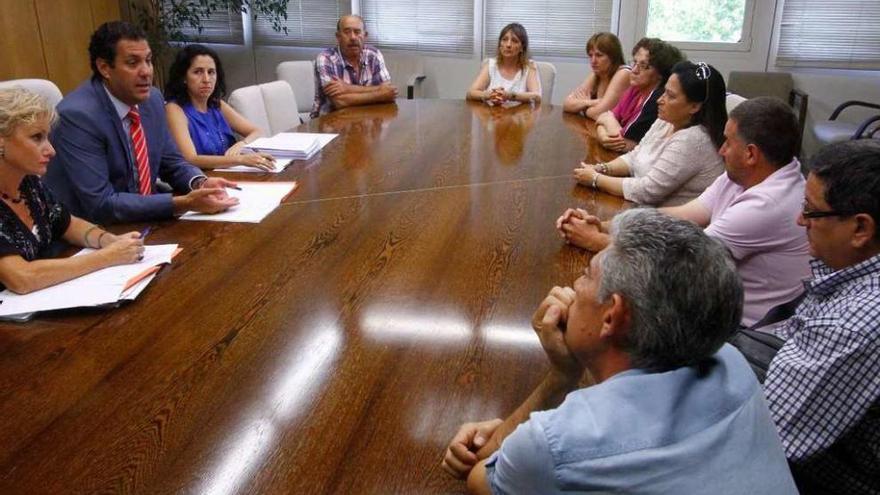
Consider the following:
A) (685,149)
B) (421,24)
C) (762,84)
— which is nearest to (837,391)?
(685,149)

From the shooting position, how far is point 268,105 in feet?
11.7

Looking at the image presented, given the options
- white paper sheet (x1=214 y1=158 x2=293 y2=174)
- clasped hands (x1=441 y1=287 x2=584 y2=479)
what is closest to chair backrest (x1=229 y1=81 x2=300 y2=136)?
white paper sheet (x1=214 y1=158 x2=293 y2=174)

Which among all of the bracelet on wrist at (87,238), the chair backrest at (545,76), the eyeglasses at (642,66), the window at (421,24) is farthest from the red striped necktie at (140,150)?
the window at (421,24)

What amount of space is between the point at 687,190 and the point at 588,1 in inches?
127

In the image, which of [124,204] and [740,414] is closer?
[740,414]

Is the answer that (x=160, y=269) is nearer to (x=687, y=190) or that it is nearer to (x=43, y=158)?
(x=43, y=158)

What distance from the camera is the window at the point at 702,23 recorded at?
4.82 metres

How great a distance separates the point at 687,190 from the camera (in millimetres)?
2273

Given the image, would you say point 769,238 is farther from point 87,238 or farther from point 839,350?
point 87,238

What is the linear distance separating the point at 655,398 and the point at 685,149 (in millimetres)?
1609

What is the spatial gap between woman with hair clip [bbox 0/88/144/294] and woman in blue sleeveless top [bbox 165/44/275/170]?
3.12 feet

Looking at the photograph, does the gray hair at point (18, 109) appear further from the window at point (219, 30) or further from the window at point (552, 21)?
the window at point (219, 30)

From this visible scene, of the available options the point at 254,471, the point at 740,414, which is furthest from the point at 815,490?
the point at 254,471

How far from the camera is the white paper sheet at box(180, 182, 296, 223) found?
1943mm
